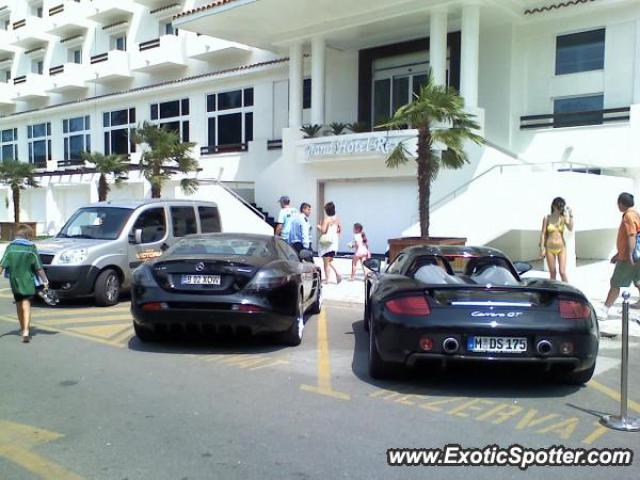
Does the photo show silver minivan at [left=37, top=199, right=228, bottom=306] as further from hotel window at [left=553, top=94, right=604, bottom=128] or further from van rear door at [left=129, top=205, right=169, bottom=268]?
hotel window at [left=553, top=94, right=604, bottom=128]

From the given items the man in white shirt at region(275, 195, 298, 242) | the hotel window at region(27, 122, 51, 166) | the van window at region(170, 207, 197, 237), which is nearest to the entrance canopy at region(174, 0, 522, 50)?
the man in white shirt at region(275, 195, 298, 242)

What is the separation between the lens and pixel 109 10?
3008 cm

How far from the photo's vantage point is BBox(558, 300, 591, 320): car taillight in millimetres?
5172

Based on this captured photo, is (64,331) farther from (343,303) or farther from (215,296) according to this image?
(343,303)

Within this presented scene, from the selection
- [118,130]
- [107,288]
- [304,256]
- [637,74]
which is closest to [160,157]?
[107,288]

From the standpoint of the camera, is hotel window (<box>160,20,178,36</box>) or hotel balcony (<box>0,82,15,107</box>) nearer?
hotel window (<box>160,20,178,36</box>)

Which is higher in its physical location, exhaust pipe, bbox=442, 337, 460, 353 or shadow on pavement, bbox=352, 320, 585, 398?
exhaust pipe, bbox=442, 337, 460, 353

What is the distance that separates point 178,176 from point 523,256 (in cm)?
1311

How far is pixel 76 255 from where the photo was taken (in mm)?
9617

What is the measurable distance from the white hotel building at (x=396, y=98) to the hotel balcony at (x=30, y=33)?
9128 millimetres

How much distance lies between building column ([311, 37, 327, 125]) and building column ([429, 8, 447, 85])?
414 cm

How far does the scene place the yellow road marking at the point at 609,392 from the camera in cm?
509

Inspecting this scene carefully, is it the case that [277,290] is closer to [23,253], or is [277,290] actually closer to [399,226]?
[23,253]

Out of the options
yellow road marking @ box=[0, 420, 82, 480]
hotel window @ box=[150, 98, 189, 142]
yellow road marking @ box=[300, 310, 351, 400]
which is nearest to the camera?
yellow road marking @ box=[0, 420, 82, 480]
